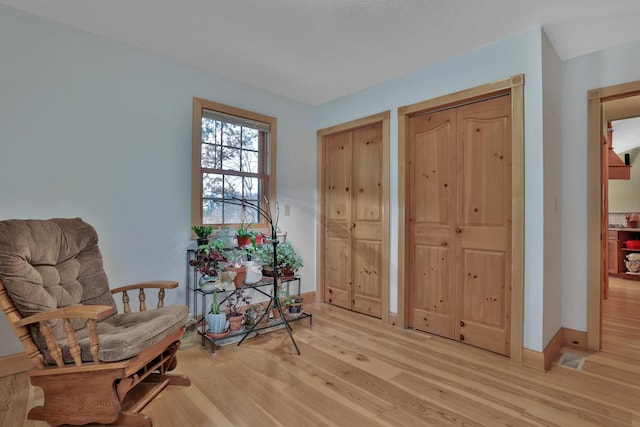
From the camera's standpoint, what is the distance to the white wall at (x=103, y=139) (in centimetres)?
226

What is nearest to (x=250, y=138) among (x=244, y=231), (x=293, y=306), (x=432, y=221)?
(x=244, y=231)

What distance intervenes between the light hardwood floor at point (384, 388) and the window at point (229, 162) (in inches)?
52.1

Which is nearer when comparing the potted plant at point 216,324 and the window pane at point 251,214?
the potted plant at point 216,324

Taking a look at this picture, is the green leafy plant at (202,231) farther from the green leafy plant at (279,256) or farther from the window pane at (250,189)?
the window pane at (250,189)

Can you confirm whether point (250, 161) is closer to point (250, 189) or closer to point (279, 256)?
point (250, 189)

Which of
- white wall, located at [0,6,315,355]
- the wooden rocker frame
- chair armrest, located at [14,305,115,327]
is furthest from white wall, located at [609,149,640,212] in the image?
chair armrest, located at [14,305,115,327]

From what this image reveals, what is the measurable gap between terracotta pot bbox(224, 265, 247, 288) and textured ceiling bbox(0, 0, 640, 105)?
188cm

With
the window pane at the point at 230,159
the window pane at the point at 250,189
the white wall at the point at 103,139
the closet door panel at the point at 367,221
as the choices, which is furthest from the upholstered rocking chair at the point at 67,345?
the closet door panel at the point at 367,221

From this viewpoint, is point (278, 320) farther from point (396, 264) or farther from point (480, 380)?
point (480, 380)

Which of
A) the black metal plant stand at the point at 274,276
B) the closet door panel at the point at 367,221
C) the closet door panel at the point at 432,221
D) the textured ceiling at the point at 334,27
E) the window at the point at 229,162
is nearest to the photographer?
the textured ceiling at the point at 334,27

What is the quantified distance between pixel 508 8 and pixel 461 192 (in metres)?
1.35

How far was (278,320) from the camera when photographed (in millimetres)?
3242

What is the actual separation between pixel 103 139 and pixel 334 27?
2.01 meters

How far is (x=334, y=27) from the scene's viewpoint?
7.98 ft
